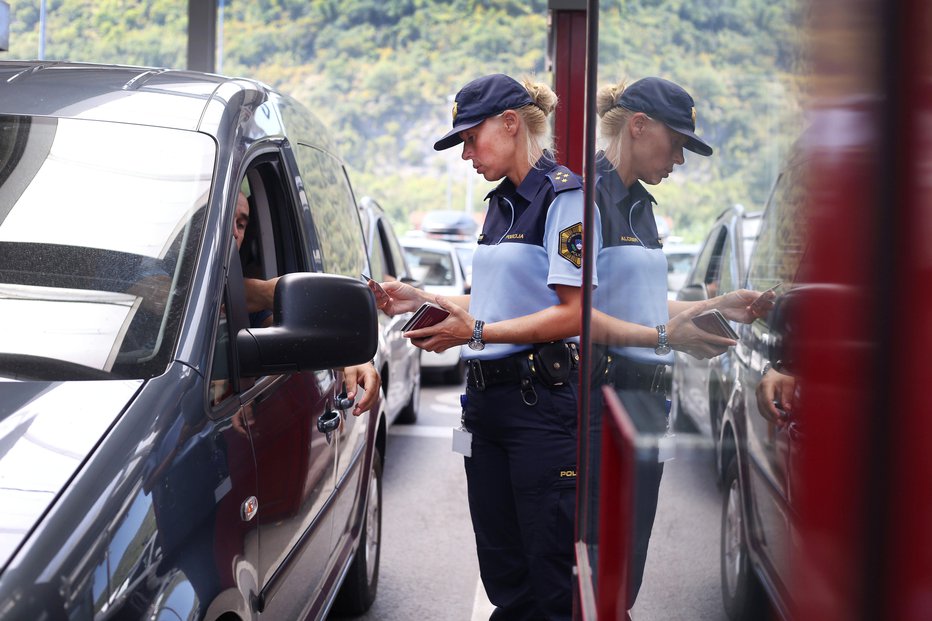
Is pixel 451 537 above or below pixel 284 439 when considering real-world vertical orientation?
below

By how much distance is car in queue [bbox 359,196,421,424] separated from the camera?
24.2 ft

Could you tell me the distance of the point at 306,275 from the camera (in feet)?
7.75

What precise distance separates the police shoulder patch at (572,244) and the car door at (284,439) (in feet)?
2.66

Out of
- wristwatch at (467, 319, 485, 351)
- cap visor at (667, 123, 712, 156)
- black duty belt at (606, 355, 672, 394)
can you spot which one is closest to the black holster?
wristwatch at (467, 319, 485, 351)

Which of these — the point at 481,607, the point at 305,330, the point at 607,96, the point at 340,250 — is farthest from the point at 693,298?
the point at 481,607

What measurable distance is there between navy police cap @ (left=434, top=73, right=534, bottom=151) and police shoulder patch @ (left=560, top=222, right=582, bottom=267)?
44cm

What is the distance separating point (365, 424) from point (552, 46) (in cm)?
381

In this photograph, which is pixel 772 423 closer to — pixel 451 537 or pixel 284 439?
pixel 284 439

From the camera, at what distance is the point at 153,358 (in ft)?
7.02

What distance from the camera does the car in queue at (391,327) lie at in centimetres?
738

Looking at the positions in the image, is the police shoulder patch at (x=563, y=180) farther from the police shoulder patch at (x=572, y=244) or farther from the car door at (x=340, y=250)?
the car door at (x=340, y=250)

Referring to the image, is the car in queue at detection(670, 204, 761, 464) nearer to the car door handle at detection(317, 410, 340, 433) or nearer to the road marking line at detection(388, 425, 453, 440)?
the car door handle at detection(317, 410, 340, 433)

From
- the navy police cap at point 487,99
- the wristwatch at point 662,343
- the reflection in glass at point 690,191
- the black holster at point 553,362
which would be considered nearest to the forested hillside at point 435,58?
the reflection in glass at point 690,191

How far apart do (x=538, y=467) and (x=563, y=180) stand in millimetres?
811
